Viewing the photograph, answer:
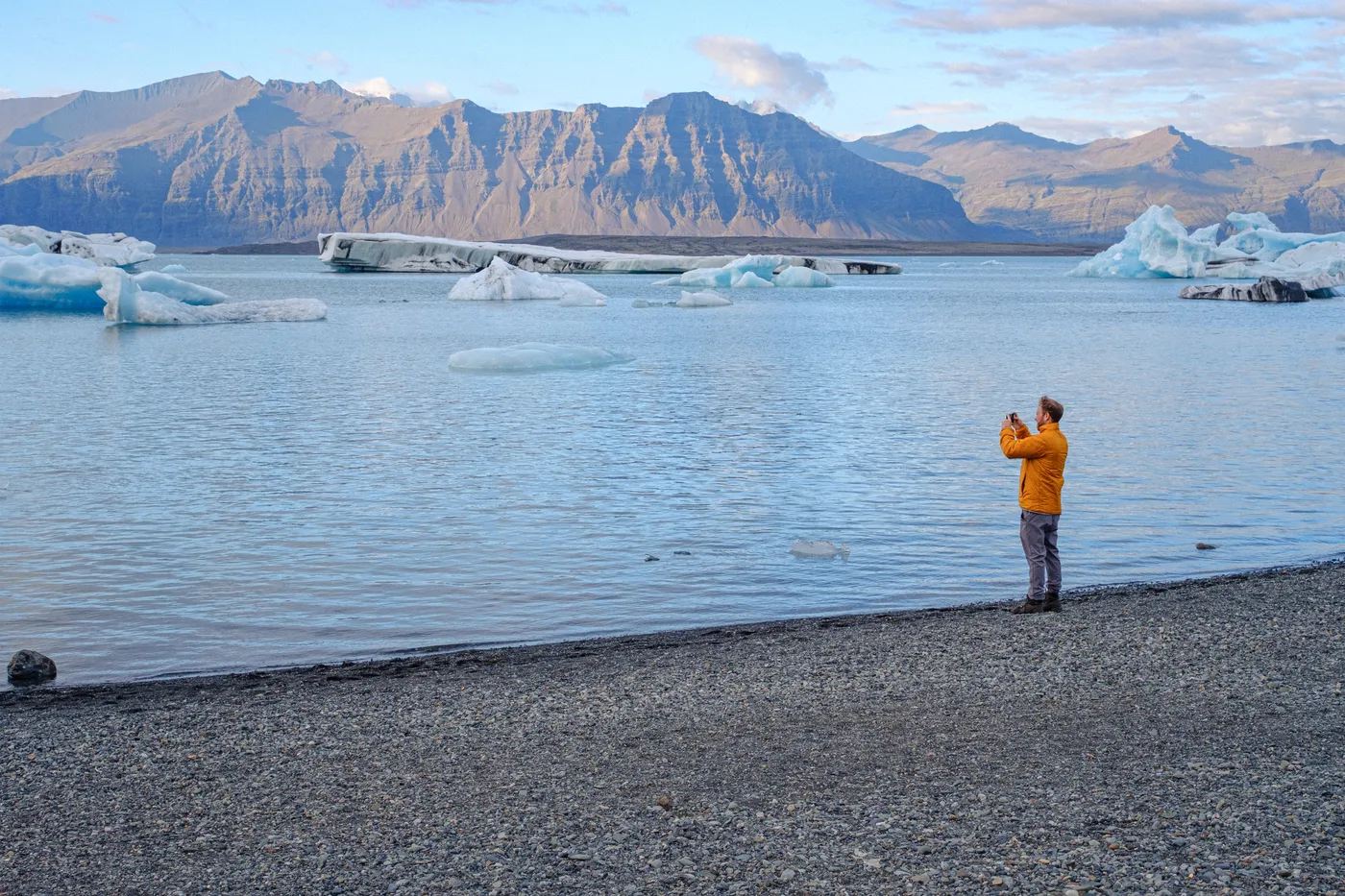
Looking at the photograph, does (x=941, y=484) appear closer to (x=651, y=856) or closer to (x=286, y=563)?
(x=286, y=563)

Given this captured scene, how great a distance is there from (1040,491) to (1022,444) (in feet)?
1.26

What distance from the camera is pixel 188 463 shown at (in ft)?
52.9

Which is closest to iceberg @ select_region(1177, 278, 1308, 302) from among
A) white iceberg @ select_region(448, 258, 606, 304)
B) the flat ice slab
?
the flat ice slab

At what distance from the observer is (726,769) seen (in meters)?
5.52

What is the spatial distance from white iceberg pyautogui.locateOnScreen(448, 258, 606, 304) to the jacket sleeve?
5061 cm

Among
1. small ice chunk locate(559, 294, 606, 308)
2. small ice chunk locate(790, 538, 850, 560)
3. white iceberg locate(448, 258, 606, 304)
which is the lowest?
small ice chunk locate(790, 538, 850, 560)

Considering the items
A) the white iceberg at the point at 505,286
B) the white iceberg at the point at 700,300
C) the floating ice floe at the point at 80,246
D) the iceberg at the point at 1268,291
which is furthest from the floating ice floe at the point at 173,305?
the iceberg at the point at 1268,291


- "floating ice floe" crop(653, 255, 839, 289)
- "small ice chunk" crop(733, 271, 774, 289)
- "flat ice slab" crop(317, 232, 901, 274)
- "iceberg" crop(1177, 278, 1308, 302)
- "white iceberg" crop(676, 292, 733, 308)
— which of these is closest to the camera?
"white iceberg" crop(676, 292, 733, 308)

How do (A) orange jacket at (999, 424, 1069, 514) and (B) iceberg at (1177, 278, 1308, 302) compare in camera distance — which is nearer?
(A) orange jacket at (999, 424, 1069, 514)

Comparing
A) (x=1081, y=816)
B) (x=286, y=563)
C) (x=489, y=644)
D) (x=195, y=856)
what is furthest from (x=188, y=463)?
(x=1081, y=816)

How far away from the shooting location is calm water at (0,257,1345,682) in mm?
9281

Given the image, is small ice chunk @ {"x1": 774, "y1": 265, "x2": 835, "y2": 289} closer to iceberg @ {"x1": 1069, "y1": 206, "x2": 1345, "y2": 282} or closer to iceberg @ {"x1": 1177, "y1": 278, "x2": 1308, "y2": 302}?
iceberg @ {"x1": 1069, "y1": 206, "x2": 1345, "y2": 282}

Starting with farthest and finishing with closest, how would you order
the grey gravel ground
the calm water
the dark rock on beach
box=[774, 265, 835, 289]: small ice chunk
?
1. box=[774, 265, 835, 289]: small ice chunk
2. the calm water
3. the dark rock on beach
4. the grey gravel ground

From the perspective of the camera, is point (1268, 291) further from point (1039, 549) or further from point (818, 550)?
point (1039, 549)
